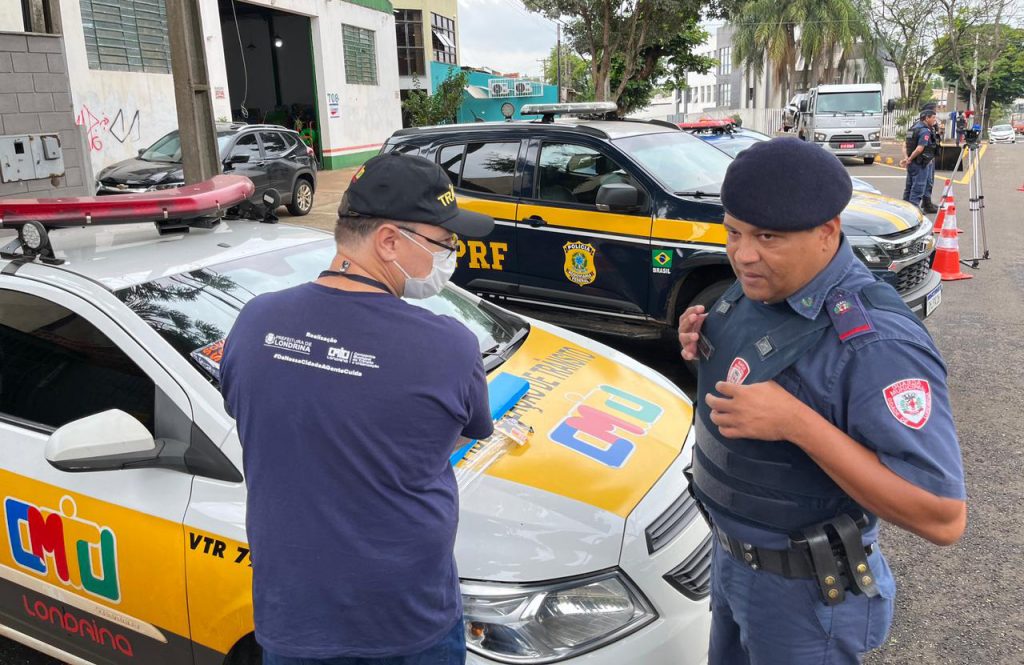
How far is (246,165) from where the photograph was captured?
40.0 feet

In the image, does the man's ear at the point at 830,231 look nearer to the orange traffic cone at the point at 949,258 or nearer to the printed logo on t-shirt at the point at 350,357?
the printed logo on t-shirt at the point at 350,357

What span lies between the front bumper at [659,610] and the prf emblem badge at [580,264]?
137 inches

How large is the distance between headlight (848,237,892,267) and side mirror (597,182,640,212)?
144 centimetres

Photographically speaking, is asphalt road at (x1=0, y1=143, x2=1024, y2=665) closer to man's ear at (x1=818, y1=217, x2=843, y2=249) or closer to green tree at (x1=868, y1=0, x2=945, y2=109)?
man's ear at (x1=818, y1=217, x2=843, y2=249)

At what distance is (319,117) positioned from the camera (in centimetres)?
2303

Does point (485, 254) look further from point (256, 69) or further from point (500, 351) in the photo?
point (256, 69)

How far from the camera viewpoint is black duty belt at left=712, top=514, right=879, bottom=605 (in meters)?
1.54

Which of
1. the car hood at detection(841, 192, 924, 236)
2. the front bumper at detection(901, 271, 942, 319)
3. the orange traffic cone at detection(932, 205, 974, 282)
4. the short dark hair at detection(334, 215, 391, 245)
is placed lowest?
the orange traffic cone at detection(932, 205, 974, 282)

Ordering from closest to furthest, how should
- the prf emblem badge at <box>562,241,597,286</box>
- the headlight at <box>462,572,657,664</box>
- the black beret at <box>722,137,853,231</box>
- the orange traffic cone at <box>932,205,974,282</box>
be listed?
the black beret at <box>722,137,853,231</box>, the headlight at <box>462,572,657,664</box>, the prf emblem badge at <box>562,241,597,286</box>, the orange traffic cone at <box>932,205,974,282</box>

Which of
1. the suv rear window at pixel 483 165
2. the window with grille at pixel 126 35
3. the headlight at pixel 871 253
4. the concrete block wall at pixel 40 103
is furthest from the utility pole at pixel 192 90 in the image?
the window with grille at pixel 126 35

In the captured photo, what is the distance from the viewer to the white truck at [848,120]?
2145 cm

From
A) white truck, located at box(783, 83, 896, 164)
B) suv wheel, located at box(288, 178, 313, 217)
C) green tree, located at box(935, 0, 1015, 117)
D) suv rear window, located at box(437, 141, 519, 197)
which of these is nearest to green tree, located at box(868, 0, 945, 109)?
green tree, located at box(935, 0, 1015, 117)

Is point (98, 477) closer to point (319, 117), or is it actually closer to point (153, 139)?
point (153, 139)

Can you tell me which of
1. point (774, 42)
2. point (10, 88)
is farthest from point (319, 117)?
point (774, 42)
